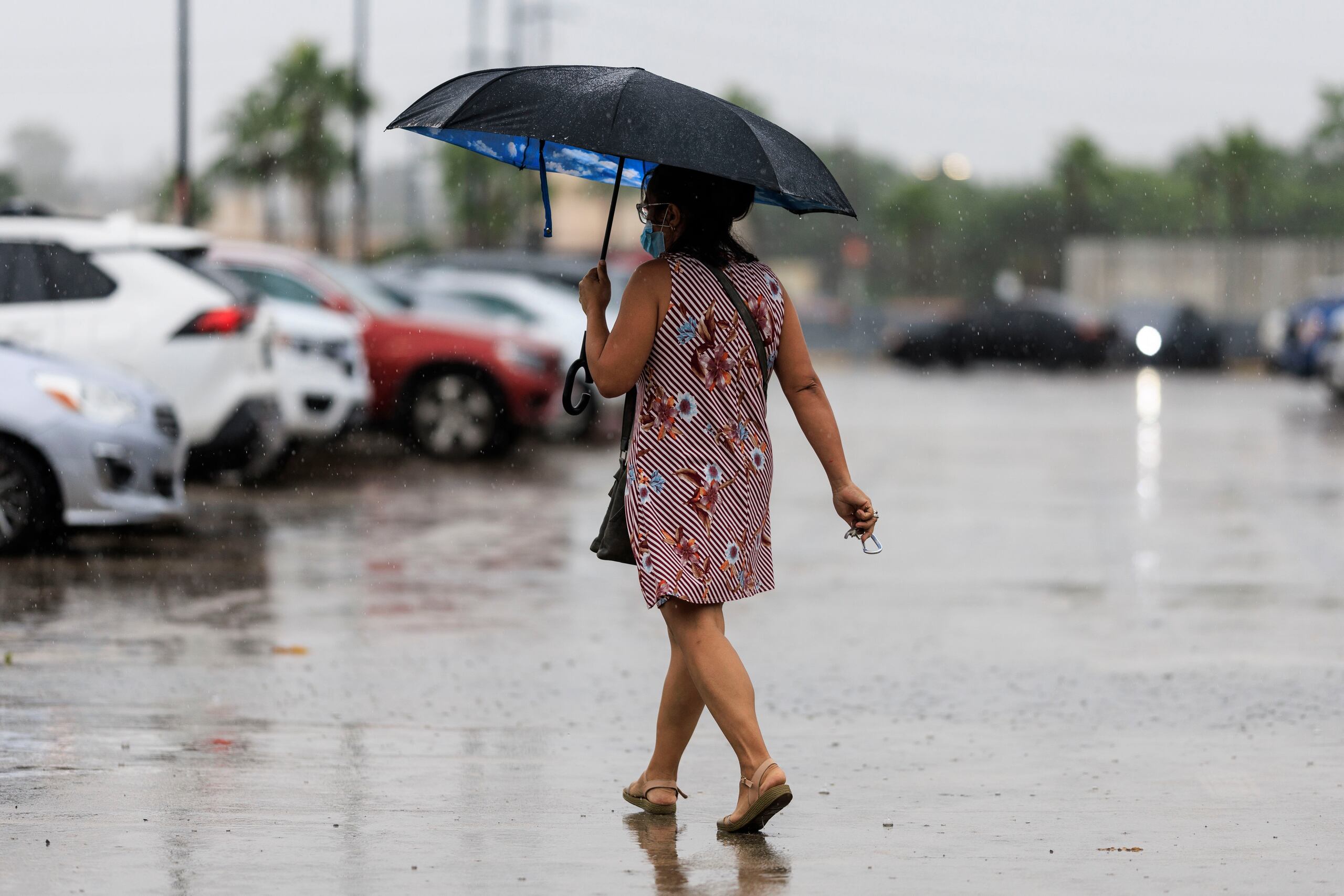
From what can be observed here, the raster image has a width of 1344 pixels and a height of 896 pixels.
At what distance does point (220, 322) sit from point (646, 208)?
26.7ft

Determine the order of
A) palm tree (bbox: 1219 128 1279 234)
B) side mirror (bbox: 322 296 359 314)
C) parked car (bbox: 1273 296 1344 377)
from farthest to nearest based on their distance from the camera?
1. palm tree (bbox: 1219 128 1279 234)
2. parked car (bbox: 1273 296 1344 377)
3. side mirror (bbox: 322 296 359 314)

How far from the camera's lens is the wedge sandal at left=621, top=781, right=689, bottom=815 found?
225 inches

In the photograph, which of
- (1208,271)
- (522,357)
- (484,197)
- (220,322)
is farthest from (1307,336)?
(1208,271)

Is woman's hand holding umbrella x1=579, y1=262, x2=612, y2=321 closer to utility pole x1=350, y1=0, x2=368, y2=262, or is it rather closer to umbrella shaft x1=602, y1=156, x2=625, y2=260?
umbrella shaft x1=602, y1=156, x2=625, y2=260

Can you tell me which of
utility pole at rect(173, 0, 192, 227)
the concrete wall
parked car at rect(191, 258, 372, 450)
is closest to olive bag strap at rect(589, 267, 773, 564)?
parked car at rect(191, 258, 372, 450)

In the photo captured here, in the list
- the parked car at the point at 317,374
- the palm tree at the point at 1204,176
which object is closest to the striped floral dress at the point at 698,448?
the parked car at the point at 317,374

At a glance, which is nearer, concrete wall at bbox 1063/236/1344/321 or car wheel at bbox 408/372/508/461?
car wheel at bbox 408/372/508/461

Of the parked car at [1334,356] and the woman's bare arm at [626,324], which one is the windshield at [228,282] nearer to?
the woman's bare arm at [626,324]

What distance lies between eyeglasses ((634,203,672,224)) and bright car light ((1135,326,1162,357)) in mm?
40414

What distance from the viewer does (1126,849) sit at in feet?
17.6

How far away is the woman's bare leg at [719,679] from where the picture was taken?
5.42 meters

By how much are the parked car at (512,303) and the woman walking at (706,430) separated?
13.8 meters

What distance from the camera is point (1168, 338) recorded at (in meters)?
44.7

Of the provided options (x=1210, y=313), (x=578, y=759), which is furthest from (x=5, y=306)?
(x=1210, y=313)
